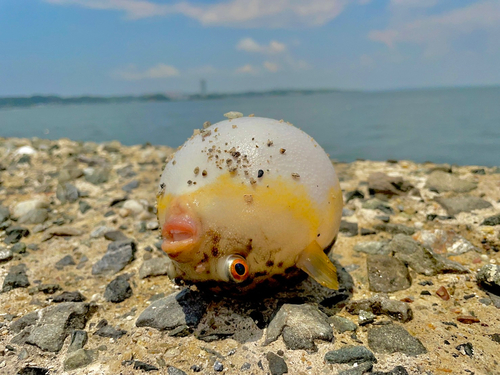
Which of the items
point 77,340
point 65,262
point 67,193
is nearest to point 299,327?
point 77,340

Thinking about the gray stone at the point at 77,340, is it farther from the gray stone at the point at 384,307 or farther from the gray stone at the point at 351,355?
the gray stone at the point at 384,307

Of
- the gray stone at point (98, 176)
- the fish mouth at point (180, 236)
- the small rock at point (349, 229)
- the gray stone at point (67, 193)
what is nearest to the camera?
the fish mouth at point (180, 236)

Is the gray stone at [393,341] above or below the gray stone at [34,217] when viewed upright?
above

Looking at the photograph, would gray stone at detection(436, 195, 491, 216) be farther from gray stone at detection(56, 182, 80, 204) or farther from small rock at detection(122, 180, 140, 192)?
gray stone at detection(56, 182, 80, 204)

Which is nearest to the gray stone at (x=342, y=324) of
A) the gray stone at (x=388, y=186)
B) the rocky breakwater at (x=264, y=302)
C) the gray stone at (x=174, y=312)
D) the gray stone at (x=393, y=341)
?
the rocky breakwater at (x=264, y=302)

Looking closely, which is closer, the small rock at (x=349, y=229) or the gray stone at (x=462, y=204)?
the small rock at (x=349, y=229)

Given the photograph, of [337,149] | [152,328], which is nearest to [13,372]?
[152,328]

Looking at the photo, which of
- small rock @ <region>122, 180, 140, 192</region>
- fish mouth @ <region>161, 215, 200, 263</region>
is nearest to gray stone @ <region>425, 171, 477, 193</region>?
fish mouth @ <region>161, 215, 200, 263</region>
